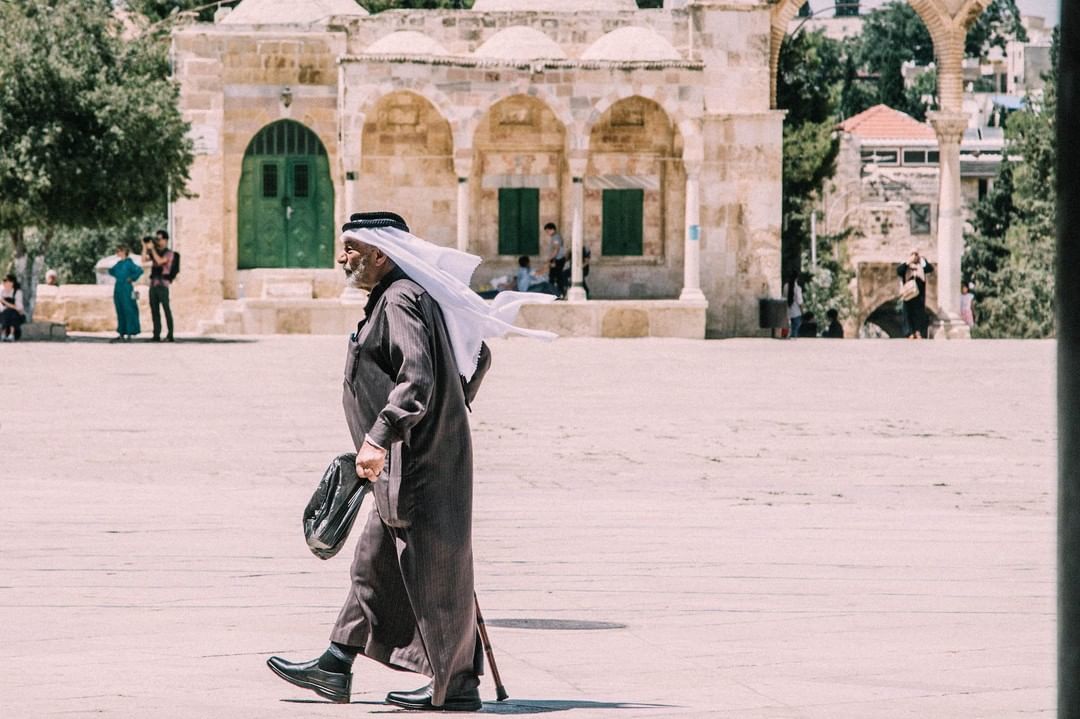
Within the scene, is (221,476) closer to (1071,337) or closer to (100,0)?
(1071,337)

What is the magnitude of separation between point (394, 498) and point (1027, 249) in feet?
183

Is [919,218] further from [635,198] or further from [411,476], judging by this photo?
[411,476]

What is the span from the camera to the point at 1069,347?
2.56 meters

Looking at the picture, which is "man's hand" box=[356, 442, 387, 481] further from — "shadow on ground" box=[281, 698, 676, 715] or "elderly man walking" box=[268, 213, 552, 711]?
"shadow on ground" box=[281, 698, 676, 715]

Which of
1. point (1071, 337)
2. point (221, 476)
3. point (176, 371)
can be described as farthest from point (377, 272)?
point (176, 371)

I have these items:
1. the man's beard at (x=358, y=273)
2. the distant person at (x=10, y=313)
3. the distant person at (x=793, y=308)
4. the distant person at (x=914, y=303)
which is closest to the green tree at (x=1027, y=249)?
the distant person at (x=793, y=308)

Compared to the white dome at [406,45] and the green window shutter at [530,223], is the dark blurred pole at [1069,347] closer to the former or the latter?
the white dome at [406,45]

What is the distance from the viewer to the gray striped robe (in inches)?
219

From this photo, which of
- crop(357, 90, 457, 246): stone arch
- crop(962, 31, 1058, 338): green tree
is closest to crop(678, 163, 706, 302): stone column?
crop(357, 90, 457, 246): stone arch

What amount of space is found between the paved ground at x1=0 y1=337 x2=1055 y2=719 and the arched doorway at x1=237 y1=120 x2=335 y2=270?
13308 mm

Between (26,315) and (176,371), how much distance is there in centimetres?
777

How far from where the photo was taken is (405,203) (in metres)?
33.4

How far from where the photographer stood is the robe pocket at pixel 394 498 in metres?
5.58

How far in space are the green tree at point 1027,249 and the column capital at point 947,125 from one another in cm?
1686
